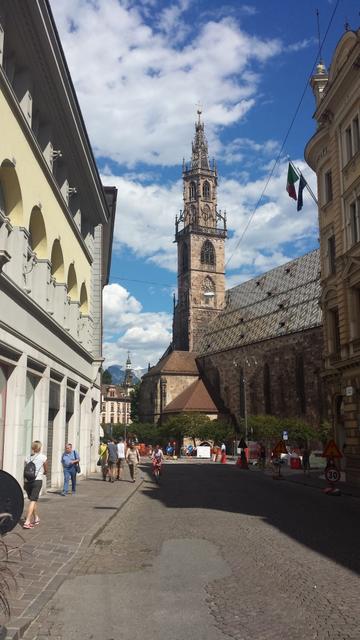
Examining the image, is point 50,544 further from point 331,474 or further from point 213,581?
point 331,474

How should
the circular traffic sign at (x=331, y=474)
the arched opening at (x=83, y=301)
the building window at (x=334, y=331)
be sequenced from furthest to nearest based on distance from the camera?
the building window at (x=334, y=331) → the arched opening at (x=83, y=301) → the circular traffic sign at (x=331, y=474)

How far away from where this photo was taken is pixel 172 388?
87.1 m

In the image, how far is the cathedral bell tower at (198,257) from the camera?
94250 mm

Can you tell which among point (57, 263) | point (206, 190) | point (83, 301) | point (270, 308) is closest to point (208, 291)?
point (206, 190)

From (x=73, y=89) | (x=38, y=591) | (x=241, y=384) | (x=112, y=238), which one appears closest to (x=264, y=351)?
(x=241, y=384)

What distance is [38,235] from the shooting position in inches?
672

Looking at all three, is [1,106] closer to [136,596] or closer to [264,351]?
[136,596]

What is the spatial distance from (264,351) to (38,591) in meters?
65.7

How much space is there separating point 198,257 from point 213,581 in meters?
89.2

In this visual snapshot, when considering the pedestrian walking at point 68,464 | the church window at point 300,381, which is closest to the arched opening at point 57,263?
the pedestrian walking at point 68,464

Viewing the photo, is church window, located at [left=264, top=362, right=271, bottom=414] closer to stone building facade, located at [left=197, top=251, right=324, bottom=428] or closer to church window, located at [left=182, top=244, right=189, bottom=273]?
stone building facade, located at [left=197, top=251, right=324, bottom=428]

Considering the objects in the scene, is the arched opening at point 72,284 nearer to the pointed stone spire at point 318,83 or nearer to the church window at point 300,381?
the pointed stone spire at point 318,83

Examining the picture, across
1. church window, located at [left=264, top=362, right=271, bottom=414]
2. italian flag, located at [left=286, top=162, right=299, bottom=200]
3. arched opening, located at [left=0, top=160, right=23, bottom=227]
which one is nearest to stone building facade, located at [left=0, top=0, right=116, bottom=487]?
arched opening, located at [left=0, top=160, right=23, bottom=227]

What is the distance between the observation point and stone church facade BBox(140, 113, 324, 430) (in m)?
65.0
